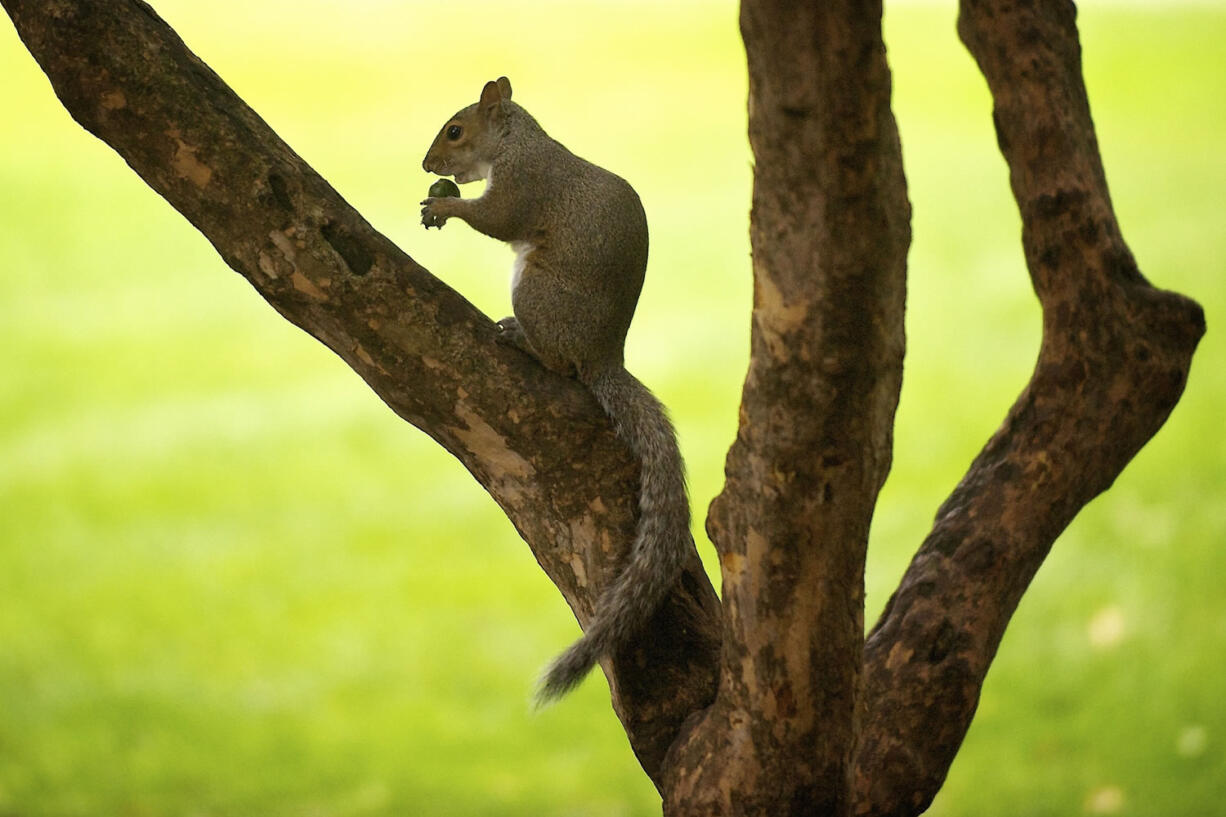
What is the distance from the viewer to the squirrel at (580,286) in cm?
193

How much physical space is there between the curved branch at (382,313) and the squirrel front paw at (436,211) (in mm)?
416

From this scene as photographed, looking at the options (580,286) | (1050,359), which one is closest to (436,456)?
(580,286)

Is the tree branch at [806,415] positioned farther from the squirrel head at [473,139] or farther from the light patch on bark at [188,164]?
the squirrel head at [473,139]

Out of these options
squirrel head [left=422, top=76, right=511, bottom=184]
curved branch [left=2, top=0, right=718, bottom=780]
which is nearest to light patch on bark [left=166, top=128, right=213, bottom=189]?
curved branch [left=2, top=0, right=718, bottom=780]

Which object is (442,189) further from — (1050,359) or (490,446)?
(1050,359)

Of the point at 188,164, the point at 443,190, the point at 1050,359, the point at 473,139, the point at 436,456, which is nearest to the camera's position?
the point at 188,164

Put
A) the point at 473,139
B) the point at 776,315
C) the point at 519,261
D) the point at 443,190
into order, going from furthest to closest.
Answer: the point at 473,139
the point at 443,190
the point at 519,261
the point at 776,315

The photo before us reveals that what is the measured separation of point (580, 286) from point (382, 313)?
1.49 ft

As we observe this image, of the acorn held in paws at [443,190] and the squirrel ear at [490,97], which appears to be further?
the squirrel ear at [490,97]

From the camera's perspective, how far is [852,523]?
5.28 ft

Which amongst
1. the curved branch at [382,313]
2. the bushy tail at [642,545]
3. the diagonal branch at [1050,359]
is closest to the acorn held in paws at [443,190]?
the curved branch at [382,313]

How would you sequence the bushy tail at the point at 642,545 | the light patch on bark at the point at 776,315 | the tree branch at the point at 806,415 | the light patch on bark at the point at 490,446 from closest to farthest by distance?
the tree branch at the point at 806,415 → the light patch on bark at the point at 776,315 → the bushy tail at the point at 642,545 → the light patch on bark at the point at 490,446

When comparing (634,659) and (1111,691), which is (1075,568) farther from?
(634,659)

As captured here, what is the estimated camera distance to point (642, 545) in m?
1.97
